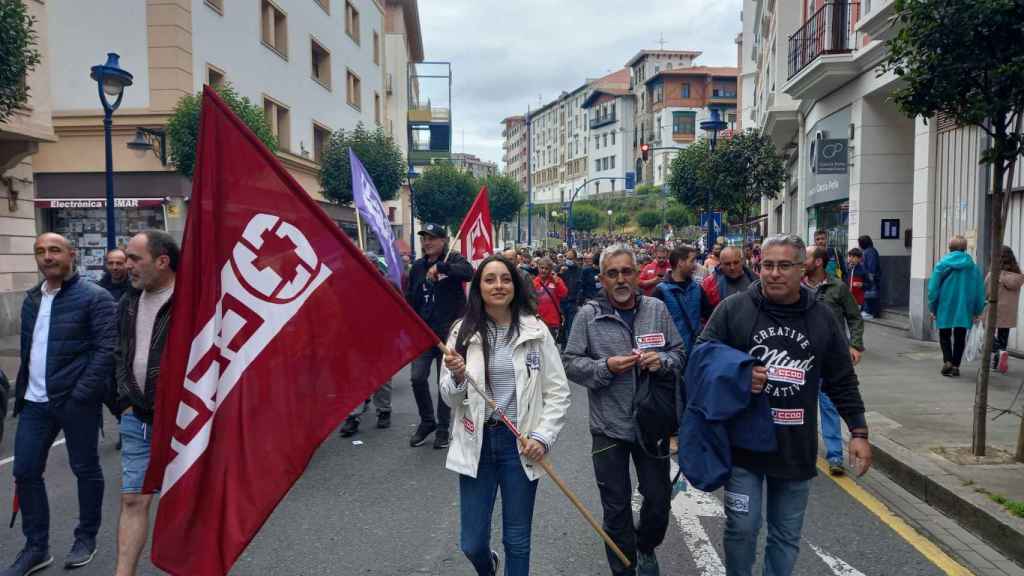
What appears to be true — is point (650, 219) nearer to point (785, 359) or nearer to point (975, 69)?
point (975, 69)

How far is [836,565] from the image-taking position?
4465 mm

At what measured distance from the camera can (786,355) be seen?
348 centimetres

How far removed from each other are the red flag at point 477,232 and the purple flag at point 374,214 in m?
1.64

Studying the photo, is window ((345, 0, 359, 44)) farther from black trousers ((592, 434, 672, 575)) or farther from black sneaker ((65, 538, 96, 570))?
black trousers ((592, 434, 672, 575))

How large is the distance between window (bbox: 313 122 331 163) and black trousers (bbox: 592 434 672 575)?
2715 centimetres

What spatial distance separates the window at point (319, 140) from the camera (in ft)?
98.8

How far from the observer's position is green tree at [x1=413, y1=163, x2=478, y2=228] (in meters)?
52.2

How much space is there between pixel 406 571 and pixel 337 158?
2517cm

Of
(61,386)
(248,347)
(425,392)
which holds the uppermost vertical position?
(248,347)

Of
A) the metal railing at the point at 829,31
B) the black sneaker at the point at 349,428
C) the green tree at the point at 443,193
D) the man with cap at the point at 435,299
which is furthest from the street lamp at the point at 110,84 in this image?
the green tree at the point at 443,193

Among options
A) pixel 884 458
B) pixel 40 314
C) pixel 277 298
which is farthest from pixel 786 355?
pixel 40 314

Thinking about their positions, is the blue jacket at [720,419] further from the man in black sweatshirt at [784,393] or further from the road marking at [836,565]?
the road marking at [836,565]

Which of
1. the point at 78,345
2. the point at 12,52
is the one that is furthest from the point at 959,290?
the point at 12,52

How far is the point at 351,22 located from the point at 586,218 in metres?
58.9
